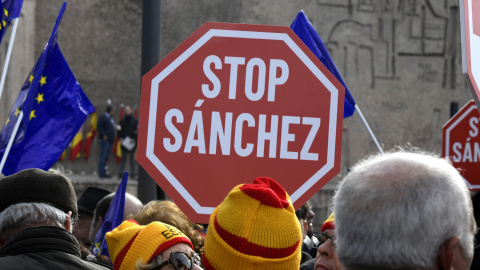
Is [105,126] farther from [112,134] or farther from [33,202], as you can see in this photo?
[33,202]

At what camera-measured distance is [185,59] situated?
3191mm

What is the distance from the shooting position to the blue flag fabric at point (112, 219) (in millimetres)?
4410

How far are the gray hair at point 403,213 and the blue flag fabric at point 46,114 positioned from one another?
3758 mm

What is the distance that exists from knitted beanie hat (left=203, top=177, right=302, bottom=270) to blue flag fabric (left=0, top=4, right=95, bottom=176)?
9.87 feet

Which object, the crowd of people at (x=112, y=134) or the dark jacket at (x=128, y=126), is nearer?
the crowd of people at (x=112, y=134)

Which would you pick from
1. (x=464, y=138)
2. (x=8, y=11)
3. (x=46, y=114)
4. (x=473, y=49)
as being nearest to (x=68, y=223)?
→ (x=473, y=49)

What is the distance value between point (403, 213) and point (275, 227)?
785 millimetres

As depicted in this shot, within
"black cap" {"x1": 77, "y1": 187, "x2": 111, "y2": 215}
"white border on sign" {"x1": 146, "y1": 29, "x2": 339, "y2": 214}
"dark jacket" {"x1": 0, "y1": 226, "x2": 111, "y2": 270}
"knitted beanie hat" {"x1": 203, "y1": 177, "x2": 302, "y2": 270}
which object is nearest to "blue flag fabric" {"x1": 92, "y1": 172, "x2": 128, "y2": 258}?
"black cap" {"x1": 77, "y1": 187, "x2": 111, "y2": 215}

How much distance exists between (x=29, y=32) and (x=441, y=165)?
20.5 metres

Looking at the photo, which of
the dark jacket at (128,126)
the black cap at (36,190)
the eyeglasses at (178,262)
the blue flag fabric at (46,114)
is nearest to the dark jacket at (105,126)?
the dark jacket at (128,126)

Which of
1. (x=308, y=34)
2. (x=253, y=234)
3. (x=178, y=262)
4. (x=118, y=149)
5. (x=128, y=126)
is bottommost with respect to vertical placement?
(x=118, y=149)

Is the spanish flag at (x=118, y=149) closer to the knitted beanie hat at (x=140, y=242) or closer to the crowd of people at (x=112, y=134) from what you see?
the crowd of people at (x=112, y=134)

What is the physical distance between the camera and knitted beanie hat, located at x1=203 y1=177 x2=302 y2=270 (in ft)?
7.71

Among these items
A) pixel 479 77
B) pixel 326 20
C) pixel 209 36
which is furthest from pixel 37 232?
pixel 326 20
